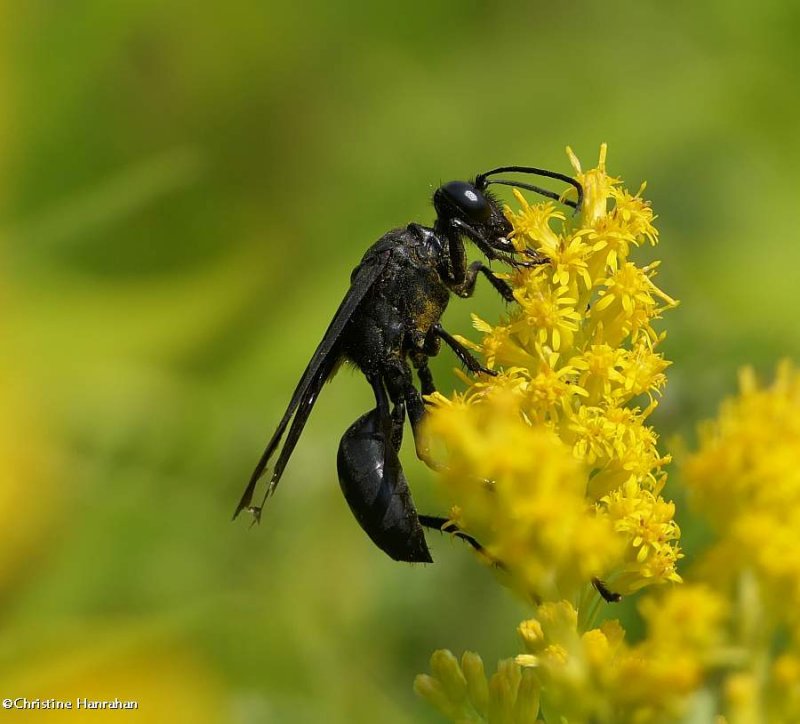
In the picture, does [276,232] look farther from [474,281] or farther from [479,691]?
[479,691]

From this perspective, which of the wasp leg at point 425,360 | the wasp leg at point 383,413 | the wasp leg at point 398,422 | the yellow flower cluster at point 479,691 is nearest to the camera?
the yellow flower cluster at point 479,691

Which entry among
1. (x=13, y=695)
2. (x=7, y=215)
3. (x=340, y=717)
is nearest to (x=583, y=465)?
(x=340, y=717)

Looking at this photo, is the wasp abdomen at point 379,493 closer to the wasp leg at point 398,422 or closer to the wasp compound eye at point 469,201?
the wasp leg at point 398,422

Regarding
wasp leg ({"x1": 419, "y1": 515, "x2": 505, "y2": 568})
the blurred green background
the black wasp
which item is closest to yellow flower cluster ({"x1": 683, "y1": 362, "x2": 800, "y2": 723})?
wasp leg ({"x1": 419, "y1": 515, "x2": 505, "y2": 568})

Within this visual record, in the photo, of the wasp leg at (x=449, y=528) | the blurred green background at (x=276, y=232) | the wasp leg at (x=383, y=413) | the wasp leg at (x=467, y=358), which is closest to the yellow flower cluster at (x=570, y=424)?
the wasp leg at (x=467, y=358)

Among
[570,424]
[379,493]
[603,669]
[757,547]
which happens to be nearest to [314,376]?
[379,493]
